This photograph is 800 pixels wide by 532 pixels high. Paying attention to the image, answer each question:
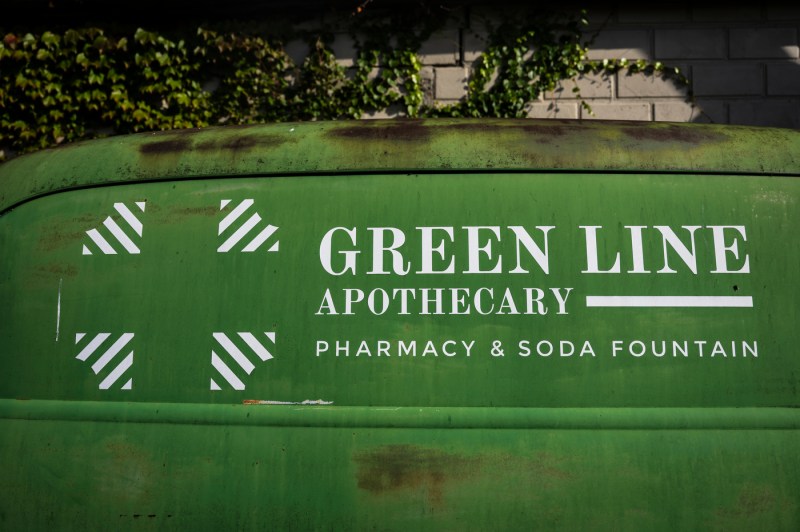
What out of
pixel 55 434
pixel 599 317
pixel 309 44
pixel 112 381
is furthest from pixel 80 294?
pixel 309 44

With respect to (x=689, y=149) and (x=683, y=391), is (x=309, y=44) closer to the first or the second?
(x=689, y=149)

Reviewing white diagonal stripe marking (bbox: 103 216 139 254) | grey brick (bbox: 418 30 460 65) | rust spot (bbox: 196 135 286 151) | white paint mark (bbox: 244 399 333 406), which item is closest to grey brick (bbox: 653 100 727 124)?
grey brick (bbox: 418 30 460 65)

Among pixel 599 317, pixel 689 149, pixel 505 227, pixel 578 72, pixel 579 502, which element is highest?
pixel 578 72

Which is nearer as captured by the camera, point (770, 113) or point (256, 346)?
point (256, 346)

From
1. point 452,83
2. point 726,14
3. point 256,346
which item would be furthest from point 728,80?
point 256,346

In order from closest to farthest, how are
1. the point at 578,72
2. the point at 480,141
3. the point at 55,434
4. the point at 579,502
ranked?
the point at 579,502 → the point at 55,434 → the point at 480,141 → the point at 578,72

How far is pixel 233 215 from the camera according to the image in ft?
6.60

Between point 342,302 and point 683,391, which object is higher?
point 342,302

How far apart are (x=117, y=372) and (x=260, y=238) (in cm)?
56

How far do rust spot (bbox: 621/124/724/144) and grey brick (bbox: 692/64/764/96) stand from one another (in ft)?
10.0

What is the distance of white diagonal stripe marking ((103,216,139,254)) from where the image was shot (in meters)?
2.00

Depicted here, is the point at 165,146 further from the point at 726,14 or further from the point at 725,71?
the point at 726,14

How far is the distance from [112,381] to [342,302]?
0.71 m

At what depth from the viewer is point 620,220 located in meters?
1.95
